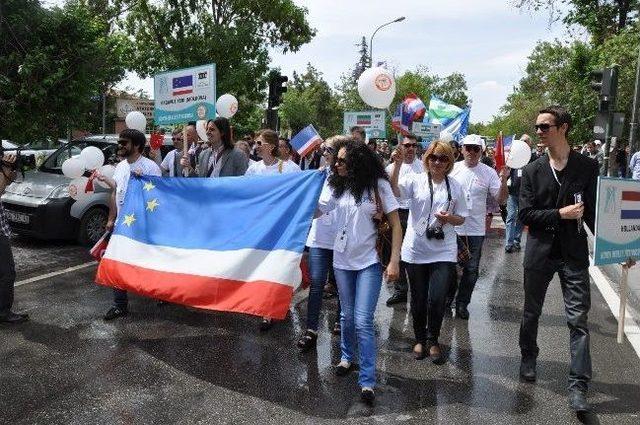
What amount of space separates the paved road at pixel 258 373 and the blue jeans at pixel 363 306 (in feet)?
0.82

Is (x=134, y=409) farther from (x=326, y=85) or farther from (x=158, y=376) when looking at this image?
(x=326, y=85)

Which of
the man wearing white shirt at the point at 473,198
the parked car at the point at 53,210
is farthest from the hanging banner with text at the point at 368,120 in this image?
the man wearing white shirt at the point at 473,198

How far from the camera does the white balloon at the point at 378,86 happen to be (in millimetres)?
6258

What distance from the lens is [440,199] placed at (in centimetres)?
511

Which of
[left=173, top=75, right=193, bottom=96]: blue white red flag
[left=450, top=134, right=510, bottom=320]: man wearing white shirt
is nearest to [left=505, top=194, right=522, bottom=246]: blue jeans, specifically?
[left=450, top=134, right=510, bottom=320]: man wearing white shirt

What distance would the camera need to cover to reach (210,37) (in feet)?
77.3

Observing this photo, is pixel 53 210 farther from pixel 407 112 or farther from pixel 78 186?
pixel 407 112

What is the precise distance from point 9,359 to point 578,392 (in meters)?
4.10

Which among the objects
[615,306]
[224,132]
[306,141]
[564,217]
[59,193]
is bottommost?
[615,306]

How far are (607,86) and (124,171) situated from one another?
1143cm

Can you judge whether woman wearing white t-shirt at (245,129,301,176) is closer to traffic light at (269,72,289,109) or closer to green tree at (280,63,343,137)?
traffic light at (269,72,289,109)

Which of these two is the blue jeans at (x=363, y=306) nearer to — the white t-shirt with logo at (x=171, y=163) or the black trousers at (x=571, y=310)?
the black trousers at (x=571, y=310)

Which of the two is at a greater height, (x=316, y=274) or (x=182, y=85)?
(x=182, y=85)

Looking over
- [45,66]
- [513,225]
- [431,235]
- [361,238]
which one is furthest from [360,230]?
[45,66]
